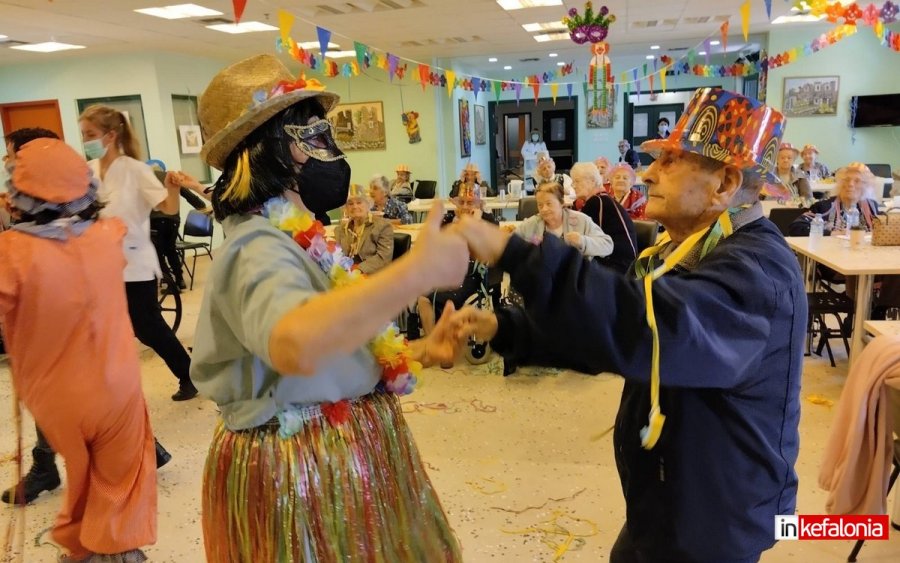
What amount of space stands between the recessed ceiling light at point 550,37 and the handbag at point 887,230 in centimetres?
707

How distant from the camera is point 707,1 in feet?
26.2

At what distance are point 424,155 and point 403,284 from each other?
12.1 meters

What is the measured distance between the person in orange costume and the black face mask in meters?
1.17

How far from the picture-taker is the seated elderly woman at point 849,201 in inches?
178

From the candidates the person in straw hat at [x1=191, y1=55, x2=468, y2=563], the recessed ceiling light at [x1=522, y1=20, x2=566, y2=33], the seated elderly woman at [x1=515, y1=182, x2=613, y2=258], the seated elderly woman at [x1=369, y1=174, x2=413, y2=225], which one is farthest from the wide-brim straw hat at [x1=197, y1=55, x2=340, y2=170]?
the recessed ceiling light at [x1=522, y1=20, x2=566, y2=33]

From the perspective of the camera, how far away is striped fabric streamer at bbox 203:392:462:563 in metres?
1.25

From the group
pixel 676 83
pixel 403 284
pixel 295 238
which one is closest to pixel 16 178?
pixel 295 238

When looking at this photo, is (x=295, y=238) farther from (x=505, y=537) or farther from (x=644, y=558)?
(x=505, y=537)

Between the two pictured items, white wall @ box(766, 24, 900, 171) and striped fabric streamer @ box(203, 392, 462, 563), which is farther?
white wall @ box(766, 24, 900, 171)

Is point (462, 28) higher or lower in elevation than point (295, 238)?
higher

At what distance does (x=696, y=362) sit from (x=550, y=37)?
34.2 feet

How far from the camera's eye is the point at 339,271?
135 cm

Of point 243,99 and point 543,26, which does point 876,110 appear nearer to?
point 543,26

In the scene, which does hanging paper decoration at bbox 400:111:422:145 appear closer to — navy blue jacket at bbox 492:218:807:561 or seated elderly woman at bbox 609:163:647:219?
seated elderly woman at bbox 609:163:647:219
